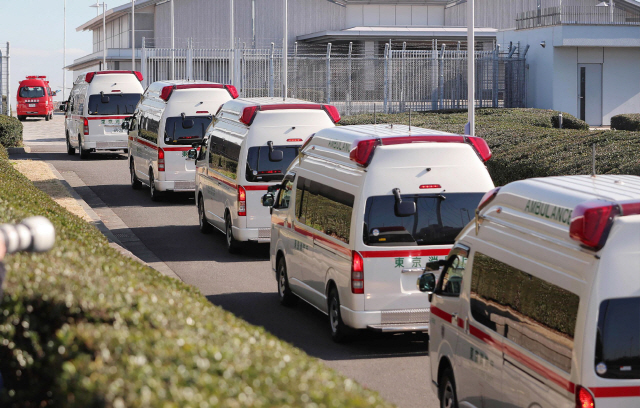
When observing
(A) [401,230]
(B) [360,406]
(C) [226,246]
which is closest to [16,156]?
(C) [226,246]

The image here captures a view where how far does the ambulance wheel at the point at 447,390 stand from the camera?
7020 mm

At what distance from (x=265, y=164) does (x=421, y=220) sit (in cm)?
577

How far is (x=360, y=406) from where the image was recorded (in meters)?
3.73

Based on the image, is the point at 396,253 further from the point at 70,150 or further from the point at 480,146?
the point at 70,150

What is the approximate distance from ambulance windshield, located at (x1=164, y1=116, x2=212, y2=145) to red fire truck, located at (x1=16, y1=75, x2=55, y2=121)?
38.8 meters

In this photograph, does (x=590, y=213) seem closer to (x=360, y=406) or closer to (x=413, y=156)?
(x=360, y=406)

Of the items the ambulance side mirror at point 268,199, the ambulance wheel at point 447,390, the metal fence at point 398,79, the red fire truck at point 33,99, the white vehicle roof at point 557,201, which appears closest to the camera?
the white vehicle roof at point 557,201

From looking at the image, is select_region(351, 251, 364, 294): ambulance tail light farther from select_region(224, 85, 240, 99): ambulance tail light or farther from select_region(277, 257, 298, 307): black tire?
select_region(224, 85, 240, 99): ambulance tail light

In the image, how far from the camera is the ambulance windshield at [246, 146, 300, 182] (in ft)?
48.9

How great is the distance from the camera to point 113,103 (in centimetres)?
3080

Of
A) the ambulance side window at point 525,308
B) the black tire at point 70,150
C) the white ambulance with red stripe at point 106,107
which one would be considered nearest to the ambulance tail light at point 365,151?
the ambulance side window at point 525,308

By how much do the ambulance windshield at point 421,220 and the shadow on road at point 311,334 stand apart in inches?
43.8

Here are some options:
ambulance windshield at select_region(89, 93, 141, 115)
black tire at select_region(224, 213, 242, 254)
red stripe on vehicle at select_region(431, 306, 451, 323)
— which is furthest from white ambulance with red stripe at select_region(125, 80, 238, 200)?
red stripe on vehicle at select_region(431, 306, 451, 323)

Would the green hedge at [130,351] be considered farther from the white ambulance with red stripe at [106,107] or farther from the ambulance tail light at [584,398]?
the white ambulance with red stripe at [106,107]
